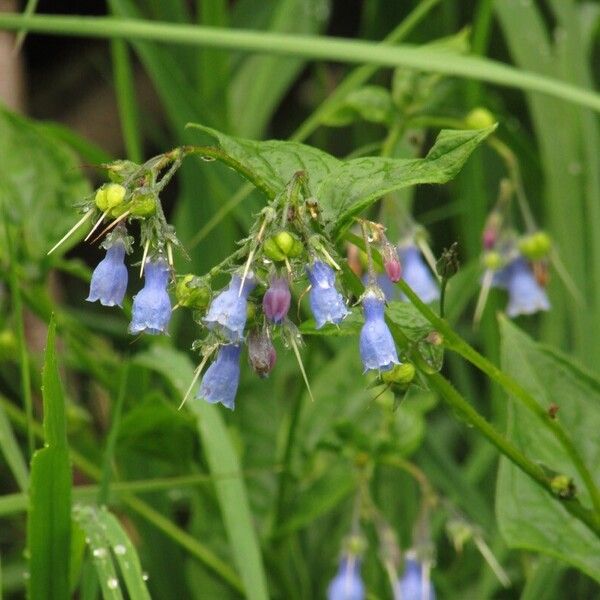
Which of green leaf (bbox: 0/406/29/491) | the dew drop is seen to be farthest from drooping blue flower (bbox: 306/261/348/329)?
green leaf (bbox: 0/406/29/491)

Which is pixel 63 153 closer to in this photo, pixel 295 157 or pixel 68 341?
pixel 68 341

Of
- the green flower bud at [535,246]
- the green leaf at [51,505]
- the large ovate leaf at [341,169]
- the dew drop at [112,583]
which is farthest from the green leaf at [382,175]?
the green flower bud at [535,246]

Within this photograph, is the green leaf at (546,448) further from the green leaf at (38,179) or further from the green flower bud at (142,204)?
the green leaf at (38,179)

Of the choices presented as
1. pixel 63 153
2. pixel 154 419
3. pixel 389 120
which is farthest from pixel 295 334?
pixel 63 153

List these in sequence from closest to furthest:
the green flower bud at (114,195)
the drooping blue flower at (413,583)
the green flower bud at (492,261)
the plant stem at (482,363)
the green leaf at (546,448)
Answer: the green flower bud at (114,195)
the plant stem at (482,363)
the green leaf at (546,448)
the drooping blue flower at (413,583)
the green flower bud at (492,261)

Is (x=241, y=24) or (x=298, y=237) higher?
(x=241, y=24)

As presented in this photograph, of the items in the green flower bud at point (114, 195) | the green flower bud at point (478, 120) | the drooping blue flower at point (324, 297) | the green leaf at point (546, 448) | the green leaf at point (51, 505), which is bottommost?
the green leaf at point (546, 448)
